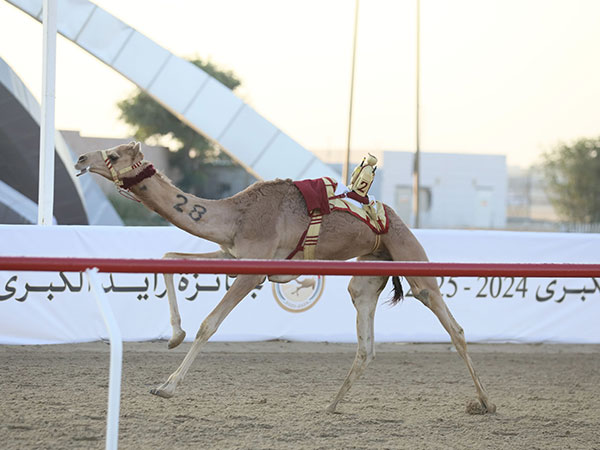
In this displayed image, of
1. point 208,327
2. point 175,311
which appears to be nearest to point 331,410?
point 208,327

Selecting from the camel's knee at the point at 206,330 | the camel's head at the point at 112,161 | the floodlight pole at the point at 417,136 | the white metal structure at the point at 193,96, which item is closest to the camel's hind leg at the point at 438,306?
the camel's knee at the point at 206,330

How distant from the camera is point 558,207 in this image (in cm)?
6750

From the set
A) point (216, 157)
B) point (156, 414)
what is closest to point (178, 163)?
point (216, 157)

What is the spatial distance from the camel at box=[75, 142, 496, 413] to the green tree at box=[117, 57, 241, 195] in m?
56.6

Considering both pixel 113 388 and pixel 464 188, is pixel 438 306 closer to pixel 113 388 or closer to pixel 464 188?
pixel 113 388

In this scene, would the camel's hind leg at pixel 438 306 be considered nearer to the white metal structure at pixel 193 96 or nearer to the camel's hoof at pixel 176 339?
the camel's hoof at pixel 176 339

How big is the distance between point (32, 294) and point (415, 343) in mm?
5032

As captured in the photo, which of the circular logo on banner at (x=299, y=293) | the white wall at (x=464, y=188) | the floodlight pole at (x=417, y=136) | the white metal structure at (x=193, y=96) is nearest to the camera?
the circular logo on banner at (x=299, y=293)

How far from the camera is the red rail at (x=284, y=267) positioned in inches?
155

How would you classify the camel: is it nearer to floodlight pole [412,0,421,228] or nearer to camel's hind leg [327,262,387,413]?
camel's hind leg [327,262,387,413]

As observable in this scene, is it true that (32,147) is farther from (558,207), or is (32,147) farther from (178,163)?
(558,207)

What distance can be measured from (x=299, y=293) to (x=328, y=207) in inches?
165

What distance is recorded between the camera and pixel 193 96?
29828 millimetres

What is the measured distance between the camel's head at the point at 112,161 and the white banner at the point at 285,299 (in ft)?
13.3
